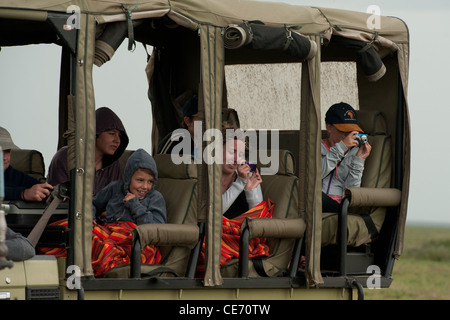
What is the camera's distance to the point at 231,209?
7270mm

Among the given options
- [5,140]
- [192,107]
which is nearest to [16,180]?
[5,140]

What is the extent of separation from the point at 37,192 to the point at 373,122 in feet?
8.99

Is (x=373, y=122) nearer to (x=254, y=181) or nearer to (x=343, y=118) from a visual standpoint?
(x=343, y=118)

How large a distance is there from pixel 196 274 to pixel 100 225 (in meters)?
0.77

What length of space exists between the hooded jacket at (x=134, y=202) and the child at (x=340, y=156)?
56.6 inches

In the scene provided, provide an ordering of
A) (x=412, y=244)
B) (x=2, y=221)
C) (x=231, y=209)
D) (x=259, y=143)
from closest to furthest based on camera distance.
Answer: (x=2, y=221) < (x=231, y=209) < (x=259, y=143) < (x=412, y=244)

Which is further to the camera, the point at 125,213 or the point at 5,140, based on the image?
the point at 5,140

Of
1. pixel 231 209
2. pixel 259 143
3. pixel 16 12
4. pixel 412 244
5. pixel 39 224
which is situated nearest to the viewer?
pixel 16 12

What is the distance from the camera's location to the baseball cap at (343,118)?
7652mm

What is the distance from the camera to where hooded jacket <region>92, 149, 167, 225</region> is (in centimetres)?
665

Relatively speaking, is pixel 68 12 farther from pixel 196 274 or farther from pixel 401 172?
pixel 401 172

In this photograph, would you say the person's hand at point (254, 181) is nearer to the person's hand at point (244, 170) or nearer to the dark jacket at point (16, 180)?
the person's hand at point (244, 170)

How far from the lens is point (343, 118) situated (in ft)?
25.1
